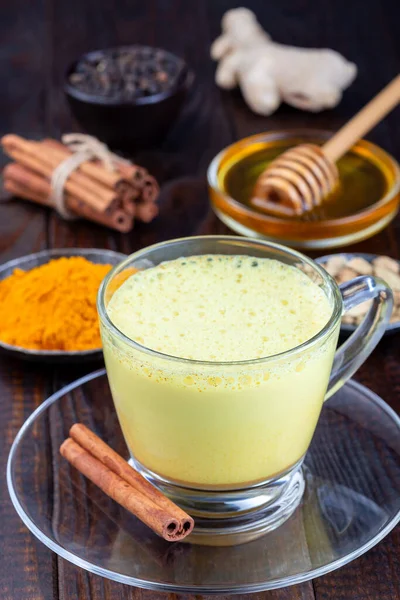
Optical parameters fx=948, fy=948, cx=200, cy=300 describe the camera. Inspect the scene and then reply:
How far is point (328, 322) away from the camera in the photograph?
0.93 metres

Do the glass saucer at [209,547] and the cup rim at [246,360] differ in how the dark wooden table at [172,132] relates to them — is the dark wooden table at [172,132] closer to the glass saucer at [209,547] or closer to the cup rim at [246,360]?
the glass saucer at [209,547]

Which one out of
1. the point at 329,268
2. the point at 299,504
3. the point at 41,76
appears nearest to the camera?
the point at 299,504

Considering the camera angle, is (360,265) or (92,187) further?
(92,187)

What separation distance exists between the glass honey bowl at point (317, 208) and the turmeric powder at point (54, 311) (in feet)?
1.11

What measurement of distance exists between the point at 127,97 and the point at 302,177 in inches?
16.3

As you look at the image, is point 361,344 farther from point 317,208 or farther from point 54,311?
point 317,208

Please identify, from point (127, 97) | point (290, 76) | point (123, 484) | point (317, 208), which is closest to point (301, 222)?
point (317, 208)

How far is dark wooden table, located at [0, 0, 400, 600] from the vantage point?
976 mm

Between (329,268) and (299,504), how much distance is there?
536mm

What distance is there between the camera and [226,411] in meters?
0.90

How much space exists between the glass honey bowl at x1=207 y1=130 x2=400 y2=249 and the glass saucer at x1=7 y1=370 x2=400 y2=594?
1.45 feet

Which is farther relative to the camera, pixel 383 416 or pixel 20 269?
pixel 20 269

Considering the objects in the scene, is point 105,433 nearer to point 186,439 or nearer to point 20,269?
point 186,439

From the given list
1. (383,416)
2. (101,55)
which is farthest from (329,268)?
(101,55)
